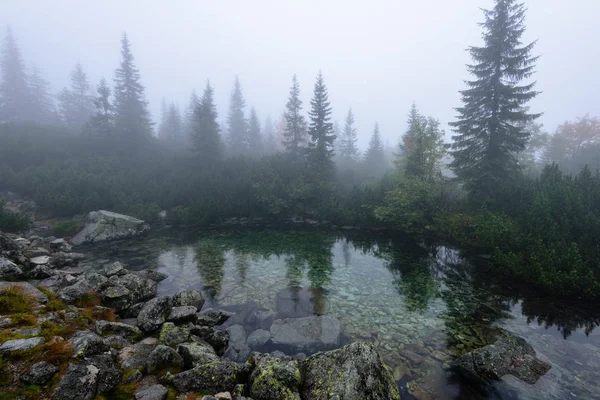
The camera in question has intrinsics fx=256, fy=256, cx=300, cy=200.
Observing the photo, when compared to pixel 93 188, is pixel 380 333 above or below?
below

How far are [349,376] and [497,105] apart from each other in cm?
2019

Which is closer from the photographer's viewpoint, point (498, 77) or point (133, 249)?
point (133, 249)

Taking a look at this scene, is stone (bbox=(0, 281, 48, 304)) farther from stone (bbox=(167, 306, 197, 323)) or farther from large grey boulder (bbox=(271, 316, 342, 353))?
large grey boulder (bbox=(271, 316, 342, 353))

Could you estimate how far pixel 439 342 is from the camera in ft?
21.9

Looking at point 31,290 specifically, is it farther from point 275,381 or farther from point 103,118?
point 103,118

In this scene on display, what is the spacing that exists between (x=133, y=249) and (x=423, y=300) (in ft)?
48.0

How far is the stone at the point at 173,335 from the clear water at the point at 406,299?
2.80 meters

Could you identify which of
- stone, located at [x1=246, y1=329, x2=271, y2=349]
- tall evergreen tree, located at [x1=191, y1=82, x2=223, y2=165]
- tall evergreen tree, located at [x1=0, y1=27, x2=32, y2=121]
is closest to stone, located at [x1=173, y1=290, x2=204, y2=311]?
stone, located at [x1=246, y1=329, x2=271, y2=349]

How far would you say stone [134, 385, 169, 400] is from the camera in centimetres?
381

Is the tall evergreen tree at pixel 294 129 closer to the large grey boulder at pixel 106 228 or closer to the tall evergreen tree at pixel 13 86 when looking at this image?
the large grey boulder at pixel 106 228

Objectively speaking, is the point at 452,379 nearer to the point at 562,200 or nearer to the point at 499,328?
the point at 499,328

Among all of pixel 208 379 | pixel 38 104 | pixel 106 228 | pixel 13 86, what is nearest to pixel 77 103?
pixel 38 104

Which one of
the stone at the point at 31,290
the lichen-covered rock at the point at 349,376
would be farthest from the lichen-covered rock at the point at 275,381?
the stone at the point at 31,290

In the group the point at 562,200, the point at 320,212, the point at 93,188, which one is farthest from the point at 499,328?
the point at 93,188
